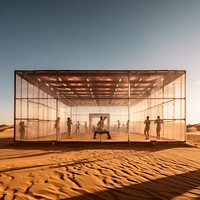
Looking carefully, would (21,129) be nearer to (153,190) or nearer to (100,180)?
(100,180)

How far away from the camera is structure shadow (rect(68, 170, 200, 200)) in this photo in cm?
460

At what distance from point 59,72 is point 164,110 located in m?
9.78

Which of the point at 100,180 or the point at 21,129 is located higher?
the point at 21,129

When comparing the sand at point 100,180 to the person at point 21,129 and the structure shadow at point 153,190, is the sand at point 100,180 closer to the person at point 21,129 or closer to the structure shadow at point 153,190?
the structure shadow at point 153,190

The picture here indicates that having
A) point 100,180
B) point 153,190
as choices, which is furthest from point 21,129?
point 153,190

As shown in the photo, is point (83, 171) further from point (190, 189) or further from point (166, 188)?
point (190, 189)

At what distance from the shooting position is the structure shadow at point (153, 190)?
4.60m

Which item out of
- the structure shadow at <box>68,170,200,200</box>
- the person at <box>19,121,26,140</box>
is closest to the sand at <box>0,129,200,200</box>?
the structure shadow at <box>68,170,200,200</box>

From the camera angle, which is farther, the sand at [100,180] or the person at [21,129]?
the person at [21,129]

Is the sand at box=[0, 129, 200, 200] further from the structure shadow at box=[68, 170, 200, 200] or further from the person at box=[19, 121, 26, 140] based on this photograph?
the person at box=[19, 121, 26, 140]

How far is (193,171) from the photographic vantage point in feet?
23.2

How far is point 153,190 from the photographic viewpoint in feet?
16.6

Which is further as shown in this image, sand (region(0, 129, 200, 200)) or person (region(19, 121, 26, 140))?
person (region(19, 121, 26, 140))

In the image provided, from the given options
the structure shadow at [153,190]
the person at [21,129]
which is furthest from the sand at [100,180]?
the person at [21,129]
